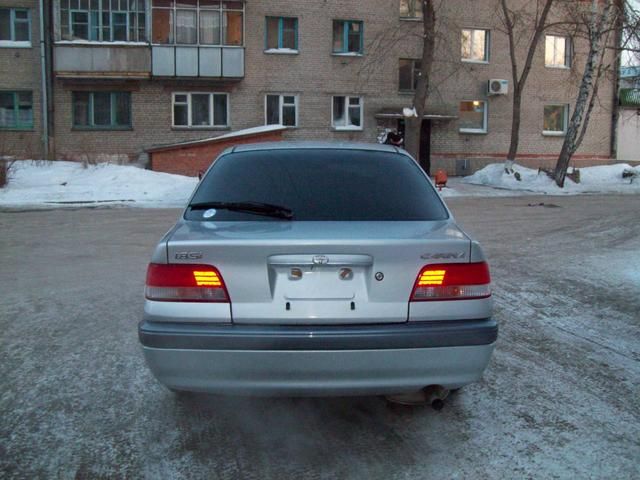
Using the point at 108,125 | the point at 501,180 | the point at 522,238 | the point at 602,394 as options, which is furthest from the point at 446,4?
the point at 602,394

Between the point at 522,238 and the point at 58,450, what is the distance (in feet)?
30.0

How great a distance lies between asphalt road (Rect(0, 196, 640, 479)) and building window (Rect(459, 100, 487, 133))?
931 inches

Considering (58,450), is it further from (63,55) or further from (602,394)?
(63,55)

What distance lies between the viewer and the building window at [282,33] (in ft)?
90.8

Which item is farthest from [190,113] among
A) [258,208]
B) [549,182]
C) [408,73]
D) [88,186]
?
[258,208]

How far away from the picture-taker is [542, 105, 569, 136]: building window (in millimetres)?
31703

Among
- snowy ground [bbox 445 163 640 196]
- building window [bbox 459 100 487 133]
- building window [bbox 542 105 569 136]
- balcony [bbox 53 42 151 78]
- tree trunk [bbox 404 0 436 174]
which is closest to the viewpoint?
tree trunk [bbox 404 0 436 174]

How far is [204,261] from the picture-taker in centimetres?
352

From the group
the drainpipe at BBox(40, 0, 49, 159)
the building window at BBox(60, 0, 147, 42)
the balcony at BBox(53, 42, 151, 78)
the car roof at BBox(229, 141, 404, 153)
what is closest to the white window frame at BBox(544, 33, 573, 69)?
the balcony at BBox(53, 42, 151, 78)

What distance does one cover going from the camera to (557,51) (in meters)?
31.7

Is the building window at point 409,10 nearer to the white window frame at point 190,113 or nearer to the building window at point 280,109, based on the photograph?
the building window at point 280,109

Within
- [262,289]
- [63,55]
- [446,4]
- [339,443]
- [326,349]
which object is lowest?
[339,443]

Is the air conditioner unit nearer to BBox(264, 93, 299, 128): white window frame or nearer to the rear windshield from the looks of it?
BBox(264, 93, 299, 128): white window frame

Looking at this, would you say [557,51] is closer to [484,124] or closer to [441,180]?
[484,124]
